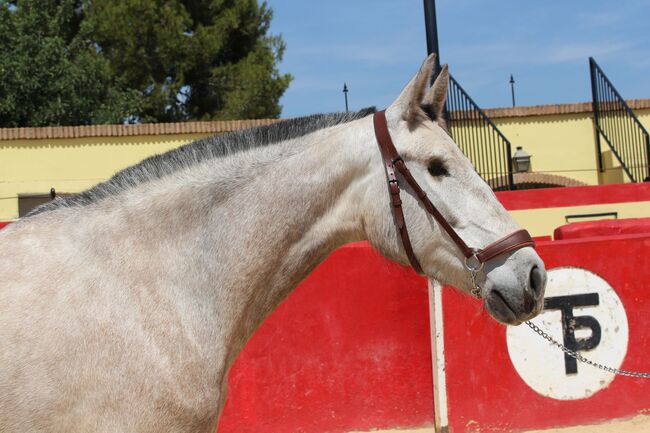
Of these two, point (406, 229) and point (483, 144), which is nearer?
point (406, 229)

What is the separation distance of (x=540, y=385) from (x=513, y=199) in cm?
463

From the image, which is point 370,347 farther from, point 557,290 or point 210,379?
point 210,379

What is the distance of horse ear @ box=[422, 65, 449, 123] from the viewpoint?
2729 millimetres

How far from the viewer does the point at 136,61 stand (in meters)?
20.6

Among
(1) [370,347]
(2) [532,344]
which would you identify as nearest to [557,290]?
(2) [532,344]

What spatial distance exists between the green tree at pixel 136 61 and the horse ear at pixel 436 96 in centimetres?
1638

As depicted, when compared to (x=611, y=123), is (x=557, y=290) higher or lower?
lower

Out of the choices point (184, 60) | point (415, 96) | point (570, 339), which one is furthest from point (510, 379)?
point (184, 60)

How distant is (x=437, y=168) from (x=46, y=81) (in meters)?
17.2

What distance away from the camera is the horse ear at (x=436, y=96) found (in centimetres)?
273

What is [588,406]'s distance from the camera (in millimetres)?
5645

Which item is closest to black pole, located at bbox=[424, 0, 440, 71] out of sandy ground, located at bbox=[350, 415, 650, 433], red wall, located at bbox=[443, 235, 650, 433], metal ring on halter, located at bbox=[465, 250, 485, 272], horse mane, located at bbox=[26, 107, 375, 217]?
red wall, located at bbox=[443, 235, 650, 433]

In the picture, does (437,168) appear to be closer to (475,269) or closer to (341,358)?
(475,269)

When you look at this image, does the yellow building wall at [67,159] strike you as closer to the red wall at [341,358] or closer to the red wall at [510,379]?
the red wall at [341,358]
